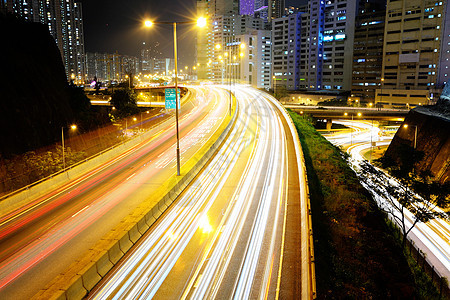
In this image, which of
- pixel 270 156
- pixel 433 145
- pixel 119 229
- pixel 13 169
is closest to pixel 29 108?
pixel 13 169

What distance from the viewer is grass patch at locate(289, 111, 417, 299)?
13.2 m

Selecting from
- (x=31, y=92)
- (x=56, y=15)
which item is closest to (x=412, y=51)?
(x=31, y=92)

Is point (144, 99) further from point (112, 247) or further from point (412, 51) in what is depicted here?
point (412, 51)

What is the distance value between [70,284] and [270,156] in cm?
2107

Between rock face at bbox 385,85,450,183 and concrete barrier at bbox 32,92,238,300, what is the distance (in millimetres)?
22429

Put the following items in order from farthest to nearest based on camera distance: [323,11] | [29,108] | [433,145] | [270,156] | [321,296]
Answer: [323,11], [29,108], [433,145], [270,156], [321,296]

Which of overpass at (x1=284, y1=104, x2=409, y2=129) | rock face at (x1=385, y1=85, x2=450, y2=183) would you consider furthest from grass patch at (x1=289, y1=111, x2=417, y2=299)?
overpass at (x1=284, y1=104, x2=409, y2=129)

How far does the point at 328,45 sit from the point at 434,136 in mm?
101007

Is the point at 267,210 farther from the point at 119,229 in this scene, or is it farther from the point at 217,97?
the point at 217,97

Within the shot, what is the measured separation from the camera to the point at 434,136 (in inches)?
1457

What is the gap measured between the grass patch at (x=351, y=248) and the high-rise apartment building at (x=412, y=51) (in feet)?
259

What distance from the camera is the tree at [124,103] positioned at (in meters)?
56.8

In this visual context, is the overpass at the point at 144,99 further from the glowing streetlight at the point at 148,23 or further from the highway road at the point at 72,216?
the glowing streetlight at the point at 148,23

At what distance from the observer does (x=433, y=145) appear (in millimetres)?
36250
